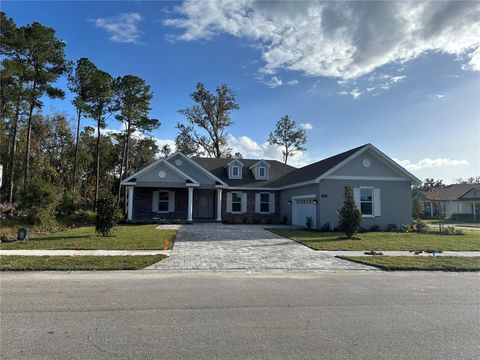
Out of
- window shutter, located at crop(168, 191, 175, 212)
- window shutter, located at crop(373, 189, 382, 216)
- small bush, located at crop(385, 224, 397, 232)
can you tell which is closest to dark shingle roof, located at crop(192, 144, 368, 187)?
window shutter, located at crop(168, 191, 175, 212)

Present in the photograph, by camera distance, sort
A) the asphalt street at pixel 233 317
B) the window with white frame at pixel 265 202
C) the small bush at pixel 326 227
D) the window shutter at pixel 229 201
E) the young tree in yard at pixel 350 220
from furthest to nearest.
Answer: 1. the window with white frame at pixel 265 202
2. the window shutter at pixel 229 201
3. the small bush at pixel 326 227
4. the young tree in yard at pixel 350 220
5. the asphalt street at pixel 233 317

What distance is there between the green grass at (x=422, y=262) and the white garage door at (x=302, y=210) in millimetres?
9855

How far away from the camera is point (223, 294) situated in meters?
6.70

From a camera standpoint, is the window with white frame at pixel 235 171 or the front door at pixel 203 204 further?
the window with white frame at pixel 235 171

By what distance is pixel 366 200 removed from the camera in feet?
Result: 70.9

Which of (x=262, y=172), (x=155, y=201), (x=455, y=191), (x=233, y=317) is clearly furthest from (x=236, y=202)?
(x=455, y=191)

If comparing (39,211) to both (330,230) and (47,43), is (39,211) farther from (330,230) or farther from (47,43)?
(330,230)

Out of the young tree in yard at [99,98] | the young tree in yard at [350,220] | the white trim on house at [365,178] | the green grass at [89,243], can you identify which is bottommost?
the green grass at [89,243]

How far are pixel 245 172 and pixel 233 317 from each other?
83.2ft

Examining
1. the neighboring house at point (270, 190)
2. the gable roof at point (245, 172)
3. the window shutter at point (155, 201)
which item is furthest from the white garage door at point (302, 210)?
the window shutter at point (155, 201)

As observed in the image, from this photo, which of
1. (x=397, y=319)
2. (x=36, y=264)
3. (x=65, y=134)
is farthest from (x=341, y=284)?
(x=65, y=134)

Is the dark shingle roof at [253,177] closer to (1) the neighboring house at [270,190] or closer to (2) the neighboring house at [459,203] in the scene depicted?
(1) the neighboring house at [270,190]

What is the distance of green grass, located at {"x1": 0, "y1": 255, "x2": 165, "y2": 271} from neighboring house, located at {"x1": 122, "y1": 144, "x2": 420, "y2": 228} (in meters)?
13.1

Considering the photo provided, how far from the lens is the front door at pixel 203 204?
92.1 ft
